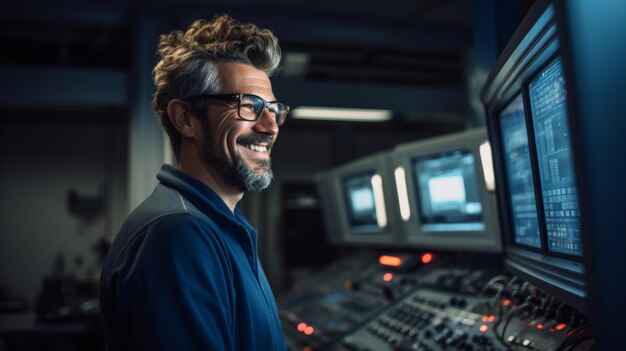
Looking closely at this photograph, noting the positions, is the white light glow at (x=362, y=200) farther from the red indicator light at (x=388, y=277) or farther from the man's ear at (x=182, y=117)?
the man's ear at (x=182, y=117)

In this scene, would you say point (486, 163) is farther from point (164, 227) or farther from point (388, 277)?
point (164, 227)

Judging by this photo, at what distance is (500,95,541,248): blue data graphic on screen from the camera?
1.22m

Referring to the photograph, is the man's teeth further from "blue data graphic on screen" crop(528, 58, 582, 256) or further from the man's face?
"blue data graphic on screen" crop(528, 58, 582, 256)

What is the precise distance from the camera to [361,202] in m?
3.34

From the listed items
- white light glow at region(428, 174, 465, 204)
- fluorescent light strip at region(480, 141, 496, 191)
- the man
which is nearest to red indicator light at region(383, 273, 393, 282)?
white light glow at region(428, 174, 465, 204)

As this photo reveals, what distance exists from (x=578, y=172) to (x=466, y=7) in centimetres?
373

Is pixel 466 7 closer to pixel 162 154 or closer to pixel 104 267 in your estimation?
pixel 162 154

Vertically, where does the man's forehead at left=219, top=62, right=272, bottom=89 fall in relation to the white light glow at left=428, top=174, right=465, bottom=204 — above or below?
above

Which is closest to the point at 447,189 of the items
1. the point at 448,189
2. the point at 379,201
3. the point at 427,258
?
the point at 448,189

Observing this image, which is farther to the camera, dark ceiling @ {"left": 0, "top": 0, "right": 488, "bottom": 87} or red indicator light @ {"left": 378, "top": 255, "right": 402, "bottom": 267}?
dark ceiling @ {"left": 0, "top": 0, "right": 488, "bottom": 87}

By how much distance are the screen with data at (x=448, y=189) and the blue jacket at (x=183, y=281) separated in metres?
1.28

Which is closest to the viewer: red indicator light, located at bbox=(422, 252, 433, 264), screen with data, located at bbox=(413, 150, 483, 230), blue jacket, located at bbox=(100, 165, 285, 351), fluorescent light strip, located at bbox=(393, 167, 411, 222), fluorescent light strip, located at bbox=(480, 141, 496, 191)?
blue jacket, located at bbox=(100, 165, 285, 351)

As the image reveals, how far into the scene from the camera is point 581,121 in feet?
2.25

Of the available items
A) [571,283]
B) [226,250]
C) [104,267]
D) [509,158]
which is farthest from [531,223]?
[104,267]
